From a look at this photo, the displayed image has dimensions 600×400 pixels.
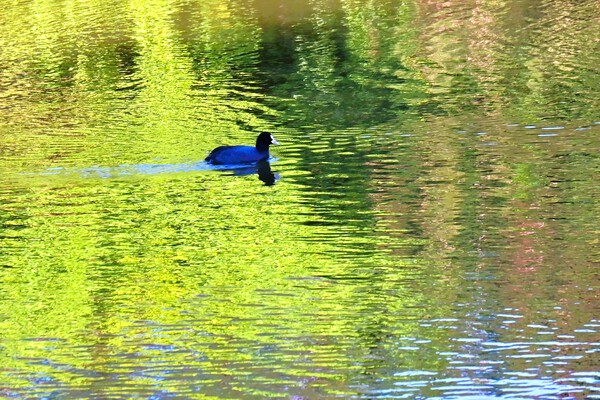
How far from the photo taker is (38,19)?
105 ft

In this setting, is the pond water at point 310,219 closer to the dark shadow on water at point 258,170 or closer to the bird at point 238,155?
the dark shadow on water at point 258,170

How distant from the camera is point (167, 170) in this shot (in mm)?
16172

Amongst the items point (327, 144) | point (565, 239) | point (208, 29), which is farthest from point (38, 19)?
point (565, 239)

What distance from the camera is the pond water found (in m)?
8.95

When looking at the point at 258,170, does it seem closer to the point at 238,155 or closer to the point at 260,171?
the point at 260,171

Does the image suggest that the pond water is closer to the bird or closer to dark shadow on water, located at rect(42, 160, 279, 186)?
dark shadow on water, located at rect(42, 160, 279, 186)

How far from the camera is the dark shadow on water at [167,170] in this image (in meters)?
16.0

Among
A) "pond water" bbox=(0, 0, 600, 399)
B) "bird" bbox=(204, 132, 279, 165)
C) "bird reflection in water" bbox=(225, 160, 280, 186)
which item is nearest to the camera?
"pond water" bbox=(0, 0, 600, 399)

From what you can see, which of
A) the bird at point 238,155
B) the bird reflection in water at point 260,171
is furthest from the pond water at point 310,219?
the bird at point 238,155

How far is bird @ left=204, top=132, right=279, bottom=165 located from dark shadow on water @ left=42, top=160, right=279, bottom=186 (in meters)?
0.06

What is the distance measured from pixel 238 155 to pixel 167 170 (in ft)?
3.12

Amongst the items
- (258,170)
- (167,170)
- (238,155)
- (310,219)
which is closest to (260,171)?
(258,170)

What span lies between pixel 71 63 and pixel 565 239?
15880 millimetres

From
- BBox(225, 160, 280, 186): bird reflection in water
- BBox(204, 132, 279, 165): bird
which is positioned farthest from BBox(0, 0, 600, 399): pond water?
BBox(204, 132, 279, 165): bird
